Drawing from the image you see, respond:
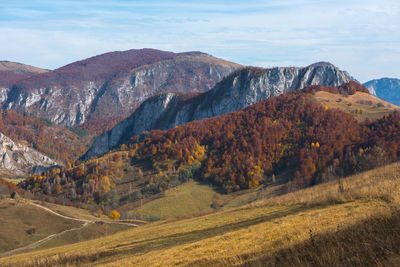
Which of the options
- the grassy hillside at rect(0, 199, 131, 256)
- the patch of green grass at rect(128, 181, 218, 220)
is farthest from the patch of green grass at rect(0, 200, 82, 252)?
the patch of green grass at rect(128, 181, 218, 220)

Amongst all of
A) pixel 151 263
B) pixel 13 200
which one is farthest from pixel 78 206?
pixel 151 263

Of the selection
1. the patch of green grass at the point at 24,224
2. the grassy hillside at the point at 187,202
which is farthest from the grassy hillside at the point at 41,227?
the grassy hillside at the point at 187,202

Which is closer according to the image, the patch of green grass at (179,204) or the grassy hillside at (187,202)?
the patch of green grass at (179,204)

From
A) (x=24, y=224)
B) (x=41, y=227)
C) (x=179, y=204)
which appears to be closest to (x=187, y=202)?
(x=179, y=204)

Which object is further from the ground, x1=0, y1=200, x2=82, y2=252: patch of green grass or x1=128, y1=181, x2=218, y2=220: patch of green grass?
x1=0, y1=200, x2=82, y2=252: patch of green grass

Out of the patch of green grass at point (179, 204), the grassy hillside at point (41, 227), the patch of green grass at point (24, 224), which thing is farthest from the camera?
the patch of green grass at point (179, 204)

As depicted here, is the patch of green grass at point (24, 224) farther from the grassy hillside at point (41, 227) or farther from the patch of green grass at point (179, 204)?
the patch of green grass at point (179, 204)

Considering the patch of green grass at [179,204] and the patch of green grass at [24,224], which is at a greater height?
the patch of green grass at [24,224]

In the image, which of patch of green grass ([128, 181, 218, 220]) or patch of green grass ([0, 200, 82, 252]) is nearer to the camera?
patch of green grass ([0, 200, 82, 252])

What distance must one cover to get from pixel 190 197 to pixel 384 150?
91.4m

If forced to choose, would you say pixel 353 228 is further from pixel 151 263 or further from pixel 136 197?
pixel 136 197

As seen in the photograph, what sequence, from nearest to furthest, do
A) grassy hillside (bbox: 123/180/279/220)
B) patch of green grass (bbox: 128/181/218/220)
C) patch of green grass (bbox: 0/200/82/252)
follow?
patch of green grass (bbox: 0/200/82/252), patch of green grass (bbox: 128/181/218/220), grassy hillside (bbox: 123/180/279/220)

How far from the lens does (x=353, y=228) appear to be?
39.5 ft

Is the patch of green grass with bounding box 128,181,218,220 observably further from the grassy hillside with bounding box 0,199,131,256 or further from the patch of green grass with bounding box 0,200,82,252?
the patch of green grass with bounding box 0,200,82,252
